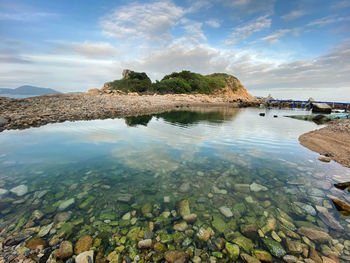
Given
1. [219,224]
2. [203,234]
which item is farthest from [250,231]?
[203,234]

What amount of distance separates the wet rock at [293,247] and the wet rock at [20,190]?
6716 millimetres

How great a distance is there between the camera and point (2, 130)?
1095 centimetres

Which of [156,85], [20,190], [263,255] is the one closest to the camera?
[263,255]

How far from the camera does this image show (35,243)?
3.00 m

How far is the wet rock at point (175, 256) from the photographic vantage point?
280 centimetres

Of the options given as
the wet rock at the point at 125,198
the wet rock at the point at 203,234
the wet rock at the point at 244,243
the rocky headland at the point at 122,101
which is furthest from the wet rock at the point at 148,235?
the rocky headland at the point at 122,101

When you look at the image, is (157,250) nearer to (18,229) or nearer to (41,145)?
(18,229)

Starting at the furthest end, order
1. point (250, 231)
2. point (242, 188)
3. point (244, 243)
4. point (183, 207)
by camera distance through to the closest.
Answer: point (242, 188) → point (183, 207) → point (250, 231) → point (244, 243)

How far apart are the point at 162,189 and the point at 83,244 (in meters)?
2.40

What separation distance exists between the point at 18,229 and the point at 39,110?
17552 mm

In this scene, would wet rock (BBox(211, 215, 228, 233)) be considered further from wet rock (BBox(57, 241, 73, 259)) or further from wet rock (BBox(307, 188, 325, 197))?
wet rock (BBox(307, 188, 325, 197))

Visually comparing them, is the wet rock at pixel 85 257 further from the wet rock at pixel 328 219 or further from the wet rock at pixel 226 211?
the wet rock at pixel 328 219

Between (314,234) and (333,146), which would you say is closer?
(314,234)

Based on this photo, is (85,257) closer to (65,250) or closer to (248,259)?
(65,250)
